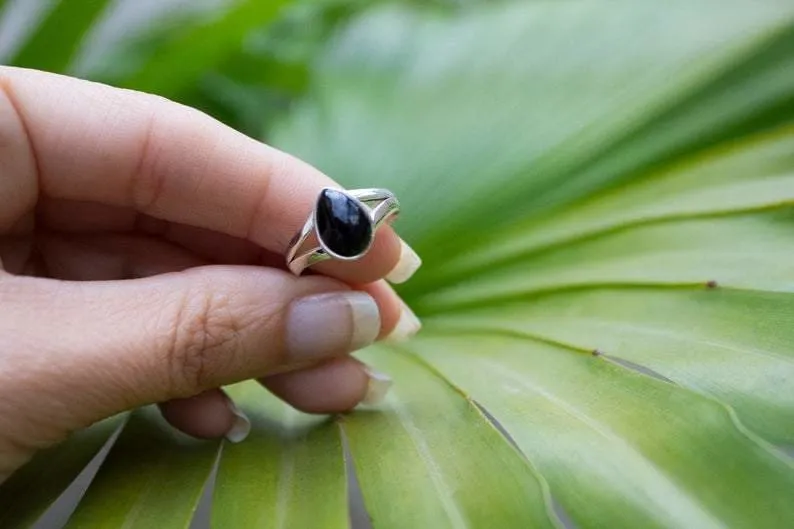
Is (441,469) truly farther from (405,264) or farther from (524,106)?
(524,106)

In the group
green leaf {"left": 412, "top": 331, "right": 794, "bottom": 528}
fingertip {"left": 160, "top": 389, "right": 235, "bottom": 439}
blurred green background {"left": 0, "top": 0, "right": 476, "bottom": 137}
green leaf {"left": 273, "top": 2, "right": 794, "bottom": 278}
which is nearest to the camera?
green leaf {"left": 412, "top": 331, "right": 794, "bottom": 528}

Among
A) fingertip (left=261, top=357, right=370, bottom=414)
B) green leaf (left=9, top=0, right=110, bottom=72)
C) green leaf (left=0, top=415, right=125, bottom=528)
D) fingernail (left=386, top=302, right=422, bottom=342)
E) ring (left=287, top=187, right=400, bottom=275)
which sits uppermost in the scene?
green leaf (left=9, top=0, right=110, bottom=72)

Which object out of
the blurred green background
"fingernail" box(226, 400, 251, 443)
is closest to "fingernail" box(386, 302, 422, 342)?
"fingernail" box(226, 400, 251, 443)

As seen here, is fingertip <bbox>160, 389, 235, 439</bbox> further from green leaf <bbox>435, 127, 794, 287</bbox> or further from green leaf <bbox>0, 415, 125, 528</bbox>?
green leaf <bbox>435, 127, 794, 287</bbox>

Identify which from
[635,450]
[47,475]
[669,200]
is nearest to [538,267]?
[669,200]

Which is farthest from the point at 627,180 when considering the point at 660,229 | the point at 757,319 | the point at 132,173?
the point at 132,173

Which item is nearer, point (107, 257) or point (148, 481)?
point (148, 481)

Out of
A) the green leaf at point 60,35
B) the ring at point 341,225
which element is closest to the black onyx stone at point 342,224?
the ring at point 341,225
